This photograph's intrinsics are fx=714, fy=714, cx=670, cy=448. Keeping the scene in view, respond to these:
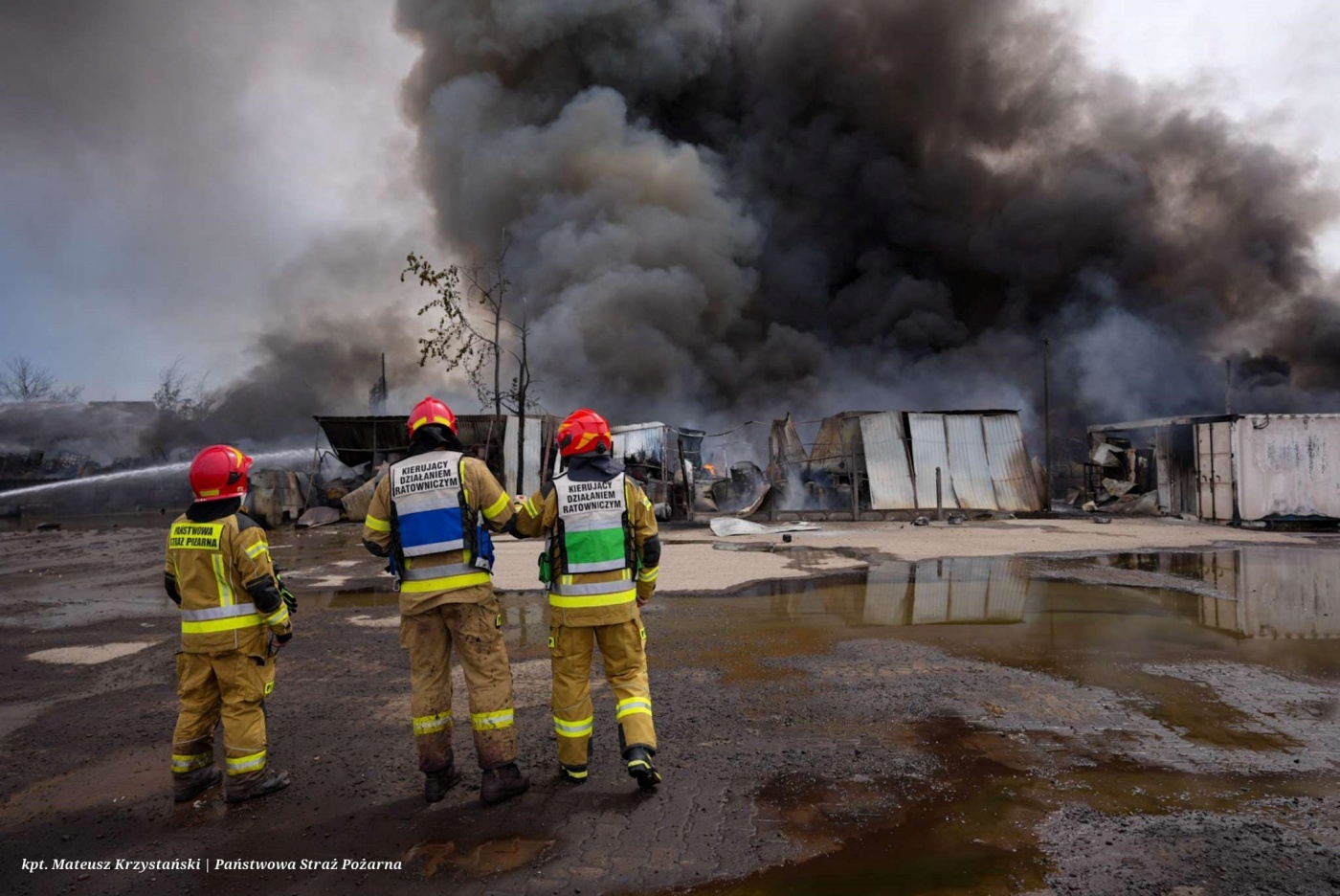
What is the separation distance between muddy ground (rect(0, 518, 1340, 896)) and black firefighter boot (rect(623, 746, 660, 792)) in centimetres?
8

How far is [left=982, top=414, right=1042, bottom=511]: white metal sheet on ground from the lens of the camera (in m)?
17.7

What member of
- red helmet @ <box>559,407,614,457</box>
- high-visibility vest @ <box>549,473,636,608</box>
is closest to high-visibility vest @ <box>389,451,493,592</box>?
high-visibility vest @ <box>549,473,636,608</box>

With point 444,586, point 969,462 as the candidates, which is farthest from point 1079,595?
point 969,462

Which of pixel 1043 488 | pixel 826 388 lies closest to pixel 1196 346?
pixel 826 388

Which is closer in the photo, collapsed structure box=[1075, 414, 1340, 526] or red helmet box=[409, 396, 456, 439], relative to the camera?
red helmet box=[409, 396, 456, 439]

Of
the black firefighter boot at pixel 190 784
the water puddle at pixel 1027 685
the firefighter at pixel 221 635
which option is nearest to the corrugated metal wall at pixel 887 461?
the water puddle at pixel 1027 685

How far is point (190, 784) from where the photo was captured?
302 centimetres

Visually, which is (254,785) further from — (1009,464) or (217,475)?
(1009,464)

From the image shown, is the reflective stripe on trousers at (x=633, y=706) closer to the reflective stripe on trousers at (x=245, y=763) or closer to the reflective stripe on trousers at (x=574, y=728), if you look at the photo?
the reflective stripe on trousers at (x=574, y=728)

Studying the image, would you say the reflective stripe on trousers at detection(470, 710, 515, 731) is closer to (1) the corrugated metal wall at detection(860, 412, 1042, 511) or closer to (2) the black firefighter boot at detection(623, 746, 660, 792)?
(2) the black firefighter boot at detection(623, 746, 660, 792)

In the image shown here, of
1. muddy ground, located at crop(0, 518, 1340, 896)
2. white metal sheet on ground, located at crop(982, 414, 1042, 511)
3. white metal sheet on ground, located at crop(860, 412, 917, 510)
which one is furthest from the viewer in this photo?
white metal sheet on ground, located at crop(982, 414, 1042, 511)

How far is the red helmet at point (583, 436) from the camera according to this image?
10.8ft

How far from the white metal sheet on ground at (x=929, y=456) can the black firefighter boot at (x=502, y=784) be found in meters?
15.8

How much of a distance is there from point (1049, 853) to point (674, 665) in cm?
271
